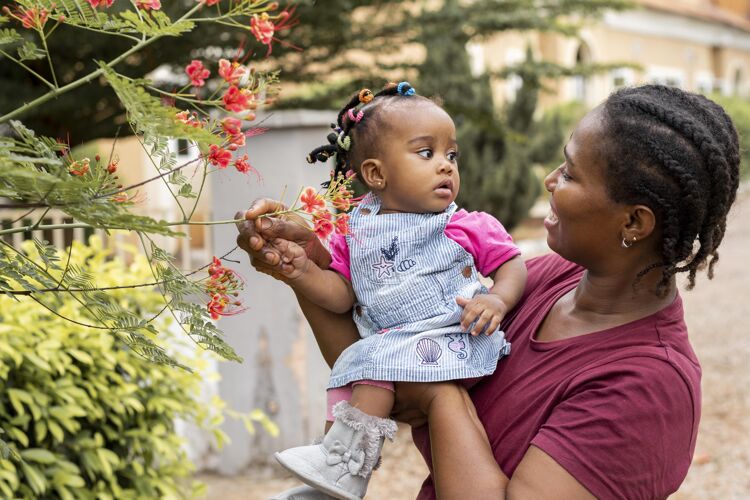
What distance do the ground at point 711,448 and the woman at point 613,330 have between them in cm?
309

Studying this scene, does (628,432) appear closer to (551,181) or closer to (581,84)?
(551,181)

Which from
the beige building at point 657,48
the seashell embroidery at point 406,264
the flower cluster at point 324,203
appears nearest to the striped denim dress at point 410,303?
the seashell embroidery at point 406,264

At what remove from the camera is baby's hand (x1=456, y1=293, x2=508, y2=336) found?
2.01 m

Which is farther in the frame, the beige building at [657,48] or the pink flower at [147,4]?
the beige building at [657,48]

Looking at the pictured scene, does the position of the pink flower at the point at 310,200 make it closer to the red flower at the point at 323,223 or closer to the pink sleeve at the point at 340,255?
the red flower at the point at 323,223

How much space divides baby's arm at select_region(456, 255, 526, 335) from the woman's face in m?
0.19

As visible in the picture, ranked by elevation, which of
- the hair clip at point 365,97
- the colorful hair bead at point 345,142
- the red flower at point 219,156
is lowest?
the colorful hair bead at point 345,142

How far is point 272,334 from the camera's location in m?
5.86

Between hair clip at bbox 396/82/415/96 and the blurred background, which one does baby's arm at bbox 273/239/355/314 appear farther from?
hair clip at bbox 396/82/415/96

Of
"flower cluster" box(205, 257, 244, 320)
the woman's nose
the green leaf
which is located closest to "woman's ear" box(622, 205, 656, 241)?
the woman's nose

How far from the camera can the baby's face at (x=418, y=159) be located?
216cm

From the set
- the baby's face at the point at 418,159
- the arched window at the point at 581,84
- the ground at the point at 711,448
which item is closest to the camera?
the baby's face at the point at 418,159

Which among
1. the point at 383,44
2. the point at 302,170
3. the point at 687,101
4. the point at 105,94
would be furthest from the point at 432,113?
the point at 383,44

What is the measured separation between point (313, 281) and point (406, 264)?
23 centimetres
